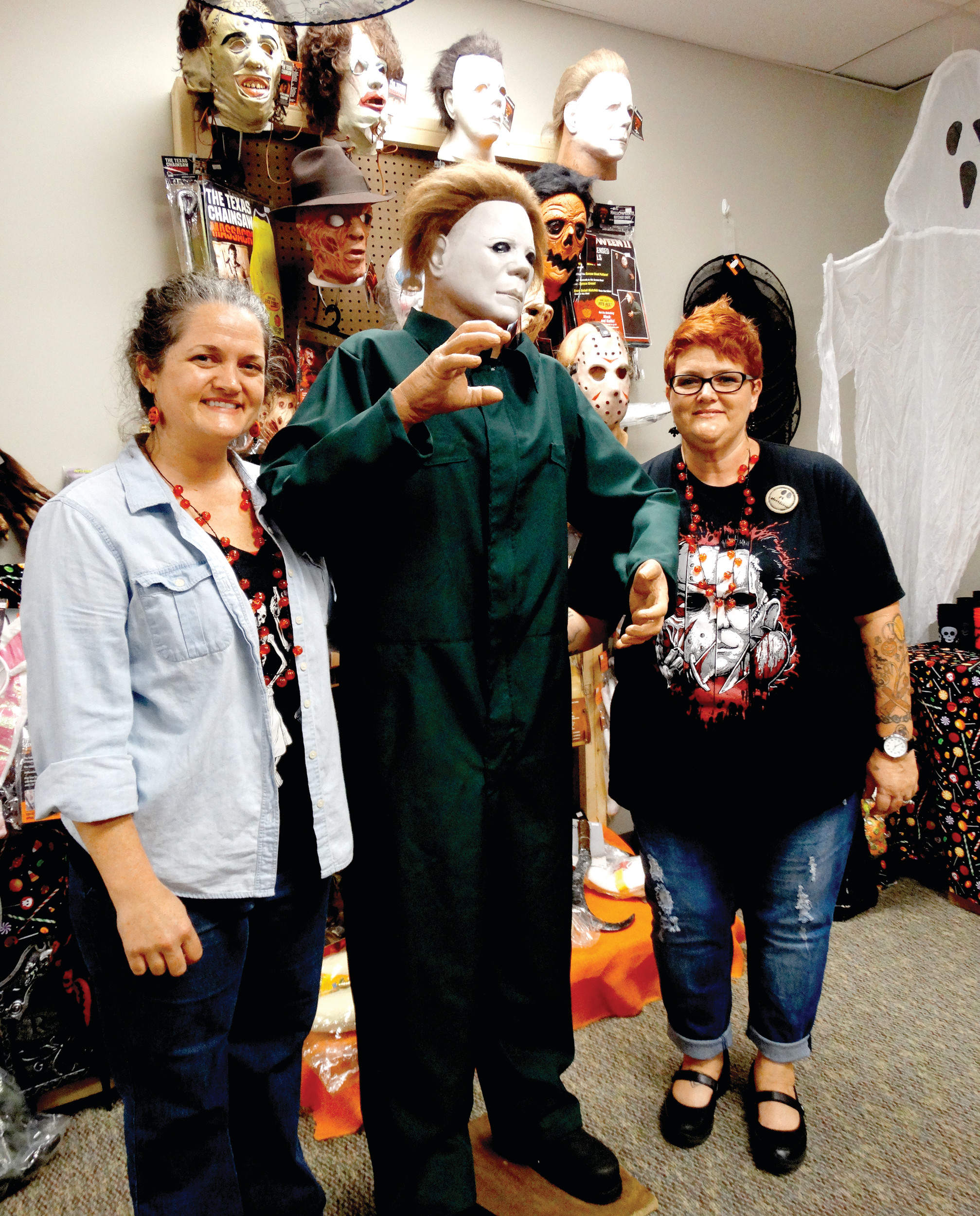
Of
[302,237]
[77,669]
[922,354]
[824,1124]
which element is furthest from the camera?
[922,354]

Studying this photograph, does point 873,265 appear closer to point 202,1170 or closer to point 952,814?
point 952,814

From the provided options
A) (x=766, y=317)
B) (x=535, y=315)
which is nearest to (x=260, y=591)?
(x=535, y=315)

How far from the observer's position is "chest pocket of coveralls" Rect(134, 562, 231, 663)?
1.05 m

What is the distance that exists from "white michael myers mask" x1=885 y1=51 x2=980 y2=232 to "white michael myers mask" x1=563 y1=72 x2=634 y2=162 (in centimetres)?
78

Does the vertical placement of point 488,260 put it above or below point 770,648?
above

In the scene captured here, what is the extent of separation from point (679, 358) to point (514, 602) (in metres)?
0.64

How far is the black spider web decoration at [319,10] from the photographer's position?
1.08 metres

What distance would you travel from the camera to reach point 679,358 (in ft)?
5.20

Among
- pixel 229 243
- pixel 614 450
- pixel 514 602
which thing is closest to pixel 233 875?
pixel 514 602

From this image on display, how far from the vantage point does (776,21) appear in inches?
118

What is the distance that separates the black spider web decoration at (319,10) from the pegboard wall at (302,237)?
108 cm

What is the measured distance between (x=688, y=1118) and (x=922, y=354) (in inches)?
83.5

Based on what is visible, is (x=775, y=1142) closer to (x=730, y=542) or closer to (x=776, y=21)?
(x=730, y=542)

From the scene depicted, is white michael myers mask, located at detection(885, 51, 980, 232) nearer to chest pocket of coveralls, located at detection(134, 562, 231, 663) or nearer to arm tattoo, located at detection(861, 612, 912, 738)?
arm tattoo, located at detection(861, 612, 912, 738)
